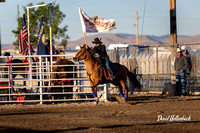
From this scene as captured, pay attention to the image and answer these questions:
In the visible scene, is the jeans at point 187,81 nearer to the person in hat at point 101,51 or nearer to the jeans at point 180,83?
the jeans at point 180,83

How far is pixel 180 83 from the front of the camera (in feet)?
58.8

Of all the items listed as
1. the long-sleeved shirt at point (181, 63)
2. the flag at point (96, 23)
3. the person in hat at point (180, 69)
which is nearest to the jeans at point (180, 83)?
the person in hat at point (180, 69)

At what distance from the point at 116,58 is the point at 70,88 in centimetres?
425

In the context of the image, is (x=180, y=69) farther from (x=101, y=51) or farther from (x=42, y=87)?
(x=42, y=87)

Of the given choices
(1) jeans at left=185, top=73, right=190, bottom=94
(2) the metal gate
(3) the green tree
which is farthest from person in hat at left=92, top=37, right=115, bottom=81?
(3) the green tree

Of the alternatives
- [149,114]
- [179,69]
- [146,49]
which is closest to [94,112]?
[149,114]

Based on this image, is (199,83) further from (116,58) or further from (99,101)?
(99,101)

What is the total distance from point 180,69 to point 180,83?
722 mm

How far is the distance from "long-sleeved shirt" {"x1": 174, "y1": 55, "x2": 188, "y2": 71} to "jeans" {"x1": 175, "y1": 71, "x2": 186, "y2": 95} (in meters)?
0.26

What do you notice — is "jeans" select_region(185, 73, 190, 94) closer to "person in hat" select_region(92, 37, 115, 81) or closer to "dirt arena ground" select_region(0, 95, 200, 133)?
"person in hat" select_region(92, 37, 115, 81)

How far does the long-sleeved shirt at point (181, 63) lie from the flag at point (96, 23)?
3.35m

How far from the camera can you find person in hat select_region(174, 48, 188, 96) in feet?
57.4

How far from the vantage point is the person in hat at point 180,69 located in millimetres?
17484

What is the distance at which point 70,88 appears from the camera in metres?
15.8
